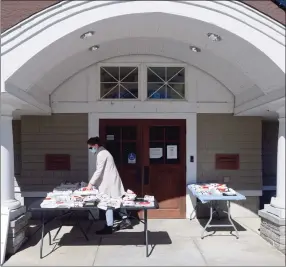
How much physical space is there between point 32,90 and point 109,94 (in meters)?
1.94

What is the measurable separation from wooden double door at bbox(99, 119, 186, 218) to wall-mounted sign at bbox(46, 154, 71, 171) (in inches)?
34.1

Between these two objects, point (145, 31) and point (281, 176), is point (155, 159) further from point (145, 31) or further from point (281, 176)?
point (145, 31)

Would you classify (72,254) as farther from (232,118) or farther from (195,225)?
(232,118)

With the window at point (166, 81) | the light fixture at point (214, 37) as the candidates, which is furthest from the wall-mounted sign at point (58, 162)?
the light fixture at point (214, 37)

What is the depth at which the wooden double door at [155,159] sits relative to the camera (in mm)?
8430

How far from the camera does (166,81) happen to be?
847cm

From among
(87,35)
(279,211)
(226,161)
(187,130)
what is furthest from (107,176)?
(279,211)

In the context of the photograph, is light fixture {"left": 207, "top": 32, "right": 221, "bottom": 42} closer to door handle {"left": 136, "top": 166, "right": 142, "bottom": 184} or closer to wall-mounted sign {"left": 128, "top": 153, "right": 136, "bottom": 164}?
wall-mounted sign {"left": 128, "top": 153, "right": 136, "bottom": 164}

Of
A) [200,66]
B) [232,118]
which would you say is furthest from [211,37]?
[232,118]

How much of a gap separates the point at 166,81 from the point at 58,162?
2.80m

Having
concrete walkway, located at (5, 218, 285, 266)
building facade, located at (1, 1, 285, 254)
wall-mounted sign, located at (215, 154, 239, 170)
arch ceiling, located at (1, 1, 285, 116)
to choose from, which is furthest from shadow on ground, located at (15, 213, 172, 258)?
arch ceiling, located at (1, 1, 285, 116)

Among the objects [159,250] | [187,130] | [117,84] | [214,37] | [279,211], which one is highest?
[214,37]

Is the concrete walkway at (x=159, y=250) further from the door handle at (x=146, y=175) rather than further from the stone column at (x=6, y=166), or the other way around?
the door handle at (x=146, y=175)

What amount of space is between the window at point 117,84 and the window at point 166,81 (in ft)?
1.09
